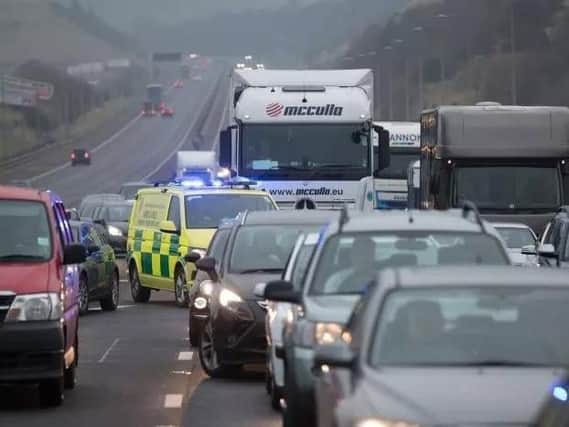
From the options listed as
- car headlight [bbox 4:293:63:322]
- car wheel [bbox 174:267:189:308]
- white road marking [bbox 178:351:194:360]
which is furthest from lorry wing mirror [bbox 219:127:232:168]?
car headlight [bbox 4:293:63:322]

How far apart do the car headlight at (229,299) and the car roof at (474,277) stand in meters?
6.55

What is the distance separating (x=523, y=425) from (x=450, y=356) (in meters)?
0.91

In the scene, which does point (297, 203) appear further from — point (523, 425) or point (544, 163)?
point (523, 425)

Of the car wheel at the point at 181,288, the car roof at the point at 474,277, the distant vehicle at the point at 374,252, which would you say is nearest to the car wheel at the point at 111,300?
the car wheel at the point at 181,288

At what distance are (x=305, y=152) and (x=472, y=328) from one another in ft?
67.8

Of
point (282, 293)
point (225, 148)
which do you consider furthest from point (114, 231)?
point (282, 293)

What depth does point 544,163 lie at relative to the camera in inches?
1057

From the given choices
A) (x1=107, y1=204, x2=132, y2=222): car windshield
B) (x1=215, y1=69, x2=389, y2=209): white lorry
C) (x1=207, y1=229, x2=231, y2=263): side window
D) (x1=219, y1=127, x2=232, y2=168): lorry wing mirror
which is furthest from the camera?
(x1=107, y1=204, x2=132, y2=222): car windshield

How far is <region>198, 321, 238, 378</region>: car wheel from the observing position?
1616cm

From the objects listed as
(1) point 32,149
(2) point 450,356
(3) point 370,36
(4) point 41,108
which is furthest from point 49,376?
(3) point 370,36

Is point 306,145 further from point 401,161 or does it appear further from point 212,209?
point 401,161

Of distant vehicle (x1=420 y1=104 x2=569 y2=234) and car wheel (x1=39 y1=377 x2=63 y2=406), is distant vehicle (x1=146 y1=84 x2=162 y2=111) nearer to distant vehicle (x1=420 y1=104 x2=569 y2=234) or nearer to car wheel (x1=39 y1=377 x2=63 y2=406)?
distant vehicle (x1=420 y1=104 x2=569 y2=234)

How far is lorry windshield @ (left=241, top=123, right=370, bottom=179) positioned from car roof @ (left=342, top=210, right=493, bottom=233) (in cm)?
1701

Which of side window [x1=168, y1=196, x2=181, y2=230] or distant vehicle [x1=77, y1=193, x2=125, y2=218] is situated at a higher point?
side window [x1=168, y1=196, x2=181, y2=230]
